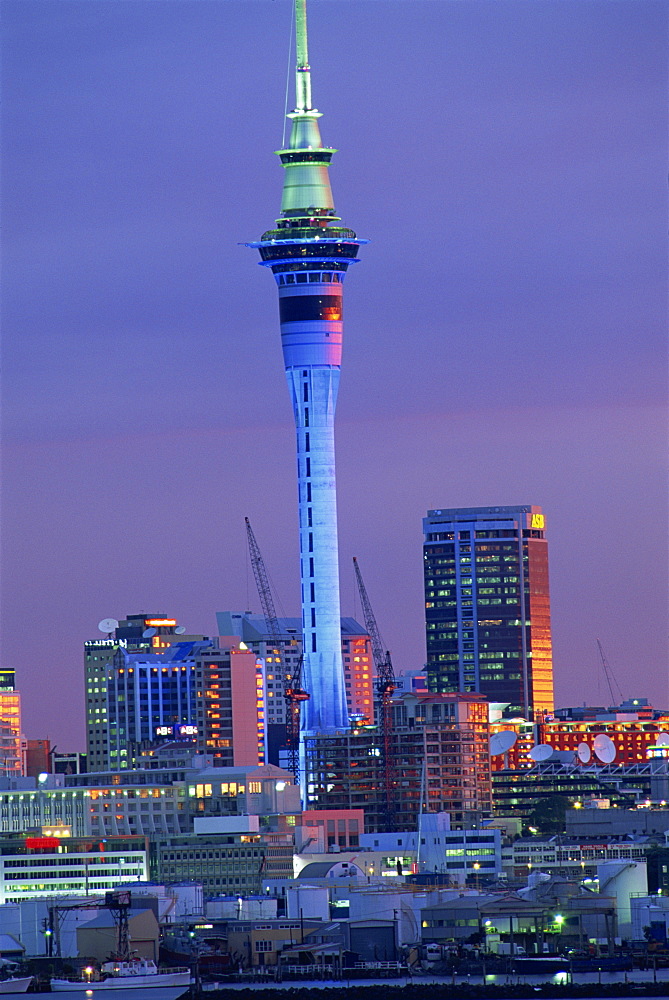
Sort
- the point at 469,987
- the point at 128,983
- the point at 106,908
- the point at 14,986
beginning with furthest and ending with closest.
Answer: the point at 106,908 → the point at 14,986 → the point at 128,983 → the point at 469,987

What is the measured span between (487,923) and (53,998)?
34135mm

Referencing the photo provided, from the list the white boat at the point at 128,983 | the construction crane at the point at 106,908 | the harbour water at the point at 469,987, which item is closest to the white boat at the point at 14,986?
the white boat at the point at 128,983

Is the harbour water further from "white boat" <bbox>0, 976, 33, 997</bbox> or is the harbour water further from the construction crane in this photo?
"white boat" <bbox>0, 976, 33, 997</bbox>

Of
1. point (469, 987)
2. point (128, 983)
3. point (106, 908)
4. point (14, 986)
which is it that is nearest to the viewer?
→ point (469, 987)

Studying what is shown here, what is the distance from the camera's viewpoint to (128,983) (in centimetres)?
16900

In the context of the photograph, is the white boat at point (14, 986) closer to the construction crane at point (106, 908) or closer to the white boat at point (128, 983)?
the white boat at point (128, 983)

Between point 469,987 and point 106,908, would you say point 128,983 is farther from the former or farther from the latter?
point 469,987

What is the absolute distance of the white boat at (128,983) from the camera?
167625 millimetres

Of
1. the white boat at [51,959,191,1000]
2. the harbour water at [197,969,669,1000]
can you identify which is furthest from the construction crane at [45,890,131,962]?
the harbour water at [197,969,669,1000]

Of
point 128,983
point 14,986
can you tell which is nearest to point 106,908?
point 14,986

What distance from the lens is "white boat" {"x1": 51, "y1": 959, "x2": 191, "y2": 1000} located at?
168 meters

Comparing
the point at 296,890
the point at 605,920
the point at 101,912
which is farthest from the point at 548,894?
the point at 101,912

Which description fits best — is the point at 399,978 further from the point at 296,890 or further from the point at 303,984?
the point at 296,890

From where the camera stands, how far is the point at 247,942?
18838 centimetres
